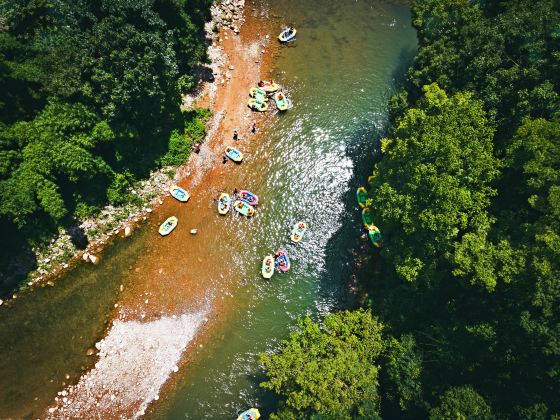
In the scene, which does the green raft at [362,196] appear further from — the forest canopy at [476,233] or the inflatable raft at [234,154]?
the inflatable raft at [234,154]

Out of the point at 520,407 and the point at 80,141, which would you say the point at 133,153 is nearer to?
the point at 80,141

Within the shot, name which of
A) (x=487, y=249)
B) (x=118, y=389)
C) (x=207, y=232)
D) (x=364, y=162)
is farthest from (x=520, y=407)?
(x=118, y=389)

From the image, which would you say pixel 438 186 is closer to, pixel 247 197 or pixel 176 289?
pixel 247 197

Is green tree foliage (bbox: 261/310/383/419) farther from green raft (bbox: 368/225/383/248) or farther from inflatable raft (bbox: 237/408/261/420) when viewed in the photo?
green raft (bbox: 368/225/383/248)

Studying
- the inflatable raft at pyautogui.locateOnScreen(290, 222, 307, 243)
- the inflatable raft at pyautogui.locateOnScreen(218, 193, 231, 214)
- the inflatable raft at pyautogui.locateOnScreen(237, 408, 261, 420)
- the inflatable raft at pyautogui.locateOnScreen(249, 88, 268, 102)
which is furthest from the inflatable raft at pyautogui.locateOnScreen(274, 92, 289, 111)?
the inflatable raft at pyautogui.locateOnScreen(237, 408, 261, 420)

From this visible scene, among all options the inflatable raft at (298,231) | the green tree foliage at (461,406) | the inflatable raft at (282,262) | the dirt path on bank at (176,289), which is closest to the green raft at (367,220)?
the inflatable raft at (298,231)
